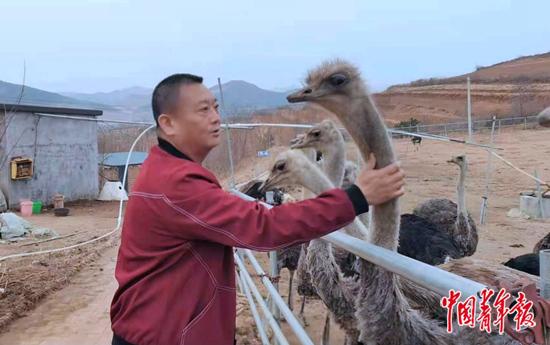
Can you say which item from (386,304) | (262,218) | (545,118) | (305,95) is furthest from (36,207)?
(545,118)

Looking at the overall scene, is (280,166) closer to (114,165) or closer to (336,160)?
(336,160)

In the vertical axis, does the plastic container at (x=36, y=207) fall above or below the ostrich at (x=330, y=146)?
below

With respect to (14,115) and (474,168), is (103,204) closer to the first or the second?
(14,115)

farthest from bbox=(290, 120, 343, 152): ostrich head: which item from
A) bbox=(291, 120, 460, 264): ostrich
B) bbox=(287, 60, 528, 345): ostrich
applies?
bbox=(287, 60, 528, 345): ostrich

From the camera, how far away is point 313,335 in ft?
16.7

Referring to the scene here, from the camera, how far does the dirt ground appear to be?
5.12 metres

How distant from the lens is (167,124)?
164 cm

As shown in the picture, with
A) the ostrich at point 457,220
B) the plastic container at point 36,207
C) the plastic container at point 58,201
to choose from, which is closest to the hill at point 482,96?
the plastic container at point 58,201

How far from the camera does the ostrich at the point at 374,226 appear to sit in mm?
1854

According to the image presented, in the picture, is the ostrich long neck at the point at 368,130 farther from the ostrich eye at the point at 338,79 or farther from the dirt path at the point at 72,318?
the dirt path at the point at 72,318

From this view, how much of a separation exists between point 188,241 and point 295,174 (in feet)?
6.75

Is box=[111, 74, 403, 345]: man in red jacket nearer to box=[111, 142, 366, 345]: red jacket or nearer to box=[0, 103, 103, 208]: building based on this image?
box=[111, 142, 366, 345]: red jacket

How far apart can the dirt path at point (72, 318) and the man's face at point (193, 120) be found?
3.63 meters

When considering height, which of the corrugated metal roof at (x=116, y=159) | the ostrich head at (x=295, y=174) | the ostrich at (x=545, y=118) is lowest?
the corrugated metal roof at (x=116, y=159)
